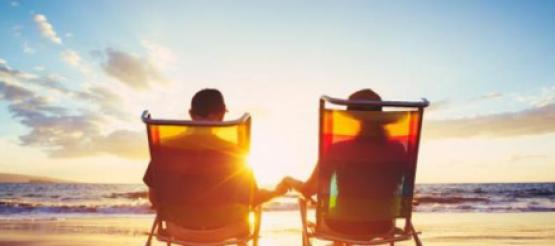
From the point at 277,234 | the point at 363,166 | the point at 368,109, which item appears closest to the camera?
the point at 368,109

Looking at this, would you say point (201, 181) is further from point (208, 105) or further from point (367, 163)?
point (367, 163)

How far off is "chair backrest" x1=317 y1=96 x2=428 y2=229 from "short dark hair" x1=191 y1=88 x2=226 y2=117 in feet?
2.50

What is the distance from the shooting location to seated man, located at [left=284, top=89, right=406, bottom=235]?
4117 millimetres

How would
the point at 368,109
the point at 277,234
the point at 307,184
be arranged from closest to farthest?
the point at 368,109
the point at 307,184
the point at 277,234

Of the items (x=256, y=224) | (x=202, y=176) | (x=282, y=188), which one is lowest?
(x=256, y=224)

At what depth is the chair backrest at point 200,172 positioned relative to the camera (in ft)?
12.9

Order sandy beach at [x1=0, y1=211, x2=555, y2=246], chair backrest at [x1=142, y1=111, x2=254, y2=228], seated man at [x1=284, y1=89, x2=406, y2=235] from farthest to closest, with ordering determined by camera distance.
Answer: sandy beach at [x1=0, y1=211, x2=555, y2=246] < seated man at [x1=284, y1=89, x2=406, y2=235] < chair backrest at [x1=142, y1=111, x2=254, y2=228]

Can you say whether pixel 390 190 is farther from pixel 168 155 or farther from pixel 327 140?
pixel 168 155

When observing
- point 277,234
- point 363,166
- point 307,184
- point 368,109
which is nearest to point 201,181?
point 307,184

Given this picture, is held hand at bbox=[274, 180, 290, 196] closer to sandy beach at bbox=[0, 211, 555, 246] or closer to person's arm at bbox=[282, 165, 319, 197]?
person's arm at bbox=[282, 165, 319, 197]

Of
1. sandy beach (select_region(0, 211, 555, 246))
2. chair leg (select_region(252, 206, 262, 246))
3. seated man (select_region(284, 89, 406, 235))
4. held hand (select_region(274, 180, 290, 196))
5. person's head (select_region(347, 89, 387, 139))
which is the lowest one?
sandy beach (select_region(0, 211, 555, 246))

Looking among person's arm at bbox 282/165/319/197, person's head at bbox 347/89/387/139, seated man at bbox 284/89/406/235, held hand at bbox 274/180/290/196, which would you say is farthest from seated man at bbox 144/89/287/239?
person's head at bbox 347/89/387/139

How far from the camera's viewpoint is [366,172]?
4137mm

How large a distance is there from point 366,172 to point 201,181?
1.25 metres
